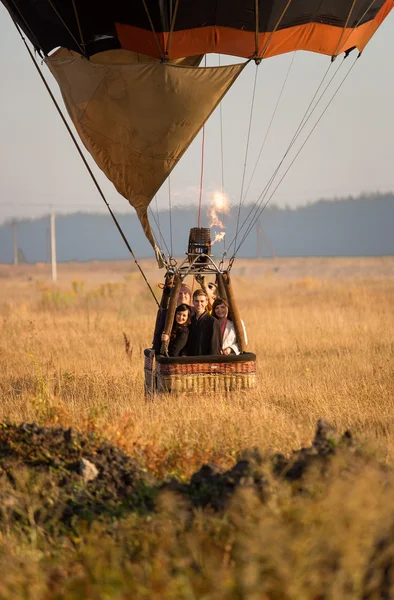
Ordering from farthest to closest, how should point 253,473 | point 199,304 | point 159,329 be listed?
point 159,329
point 199,304
point 253,473

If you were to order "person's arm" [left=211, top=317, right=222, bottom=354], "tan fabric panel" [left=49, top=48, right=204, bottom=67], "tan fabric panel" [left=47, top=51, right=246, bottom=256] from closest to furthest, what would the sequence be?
"person's arm" [left=211, top=317, right=222, bottom=354] < "tan fabric panel" [left=47, top=51, right=246, bottom=256] < "tan fabric panel" [left=49, top=48, right=204, bottom=67]

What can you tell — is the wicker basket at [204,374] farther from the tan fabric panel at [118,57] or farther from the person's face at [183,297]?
the tan fabric panel at [118,57]

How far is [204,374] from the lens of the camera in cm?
1005

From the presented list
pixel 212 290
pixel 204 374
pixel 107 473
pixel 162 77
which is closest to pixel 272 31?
pixel 162 77

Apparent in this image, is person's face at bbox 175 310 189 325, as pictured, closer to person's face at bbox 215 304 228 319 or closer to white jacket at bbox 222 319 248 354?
person's face at bbox 215 304 228 319

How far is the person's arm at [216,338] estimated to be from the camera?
10.1 m

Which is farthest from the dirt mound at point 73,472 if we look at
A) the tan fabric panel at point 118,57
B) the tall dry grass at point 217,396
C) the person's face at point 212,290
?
the tan fabric panel at point 118,57

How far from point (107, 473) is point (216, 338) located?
4.10 m

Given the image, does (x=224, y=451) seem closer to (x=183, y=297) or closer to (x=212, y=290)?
(x=183, y=297)

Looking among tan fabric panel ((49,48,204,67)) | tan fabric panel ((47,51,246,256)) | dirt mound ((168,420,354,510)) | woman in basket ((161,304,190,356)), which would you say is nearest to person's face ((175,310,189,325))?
woman in basket ((161,304,190,356))

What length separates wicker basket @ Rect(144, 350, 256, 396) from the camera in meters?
9.96

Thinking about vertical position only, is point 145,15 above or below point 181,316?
above

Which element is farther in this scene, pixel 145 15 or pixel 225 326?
pixel 225 326

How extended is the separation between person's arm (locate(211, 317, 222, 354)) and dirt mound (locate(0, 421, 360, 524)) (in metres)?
3.37
